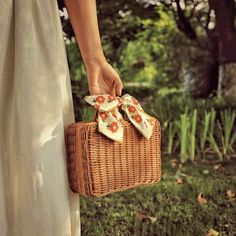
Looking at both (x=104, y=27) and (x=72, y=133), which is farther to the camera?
(x=104, y=27)

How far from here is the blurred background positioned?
205cm

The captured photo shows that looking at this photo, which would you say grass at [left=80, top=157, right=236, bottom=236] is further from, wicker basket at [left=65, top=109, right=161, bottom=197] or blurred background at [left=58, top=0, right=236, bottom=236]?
wicker basket at [left=65, top=109, right=161, bottom=197]

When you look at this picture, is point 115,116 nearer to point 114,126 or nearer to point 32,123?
point 114,126

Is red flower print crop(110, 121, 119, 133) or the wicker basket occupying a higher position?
red flower print crop(110, 121, 119, 133)

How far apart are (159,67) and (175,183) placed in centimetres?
52

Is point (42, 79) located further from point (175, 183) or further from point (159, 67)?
point (159, 67)

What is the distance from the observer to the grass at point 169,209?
196 cm

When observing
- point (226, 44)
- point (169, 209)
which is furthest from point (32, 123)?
point (226, 44)

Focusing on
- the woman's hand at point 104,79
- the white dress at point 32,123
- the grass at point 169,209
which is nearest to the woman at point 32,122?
the white dress at point 32,123

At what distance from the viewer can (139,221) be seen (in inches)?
78.5

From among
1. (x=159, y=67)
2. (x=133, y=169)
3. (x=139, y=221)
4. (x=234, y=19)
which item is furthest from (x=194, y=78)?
(x=133, y=169)

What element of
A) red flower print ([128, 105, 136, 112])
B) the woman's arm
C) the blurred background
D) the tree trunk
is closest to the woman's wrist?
the woman's arm

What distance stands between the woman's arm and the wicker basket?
0.11 meters

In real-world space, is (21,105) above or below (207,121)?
above
